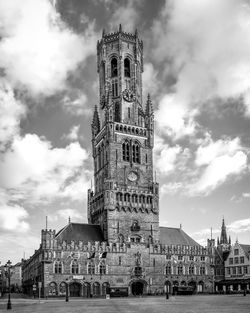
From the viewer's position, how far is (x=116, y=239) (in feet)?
326

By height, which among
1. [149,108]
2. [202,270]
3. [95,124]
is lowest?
[202,270]

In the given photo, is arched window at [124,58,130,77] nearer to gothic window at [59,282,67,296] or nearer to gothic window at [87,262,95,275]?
gothic window at [87,262,95,275]

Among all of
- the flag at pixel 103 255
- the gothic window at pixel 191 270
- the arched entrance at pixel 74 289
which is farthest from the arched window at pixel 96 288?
the gothic window at pixel 191 270

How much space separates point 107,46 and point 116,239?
51.5 meters

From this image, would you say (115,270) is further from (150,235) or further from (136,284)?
(150,235)

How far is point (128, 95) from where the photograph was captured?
112375 millimetres

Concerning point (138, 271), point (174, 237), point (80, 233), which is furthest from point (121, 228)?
→ point (174, 237)

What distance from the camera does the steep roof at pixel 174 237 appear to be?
109m

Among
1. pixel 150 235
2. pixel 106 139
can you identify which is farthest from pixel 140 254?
pixel 106 139

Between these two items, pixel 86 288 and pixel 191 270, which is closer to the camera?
pixel 86 288

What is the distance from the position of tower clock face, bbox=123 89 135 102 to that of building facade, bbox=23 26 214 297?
271mm

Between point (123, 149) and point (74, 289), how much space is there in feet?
115

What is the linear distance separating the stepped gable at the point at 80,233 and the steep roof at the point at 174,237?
1683cm

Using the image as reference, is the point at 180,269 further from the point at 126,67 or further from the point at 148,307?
the point at 148,307
